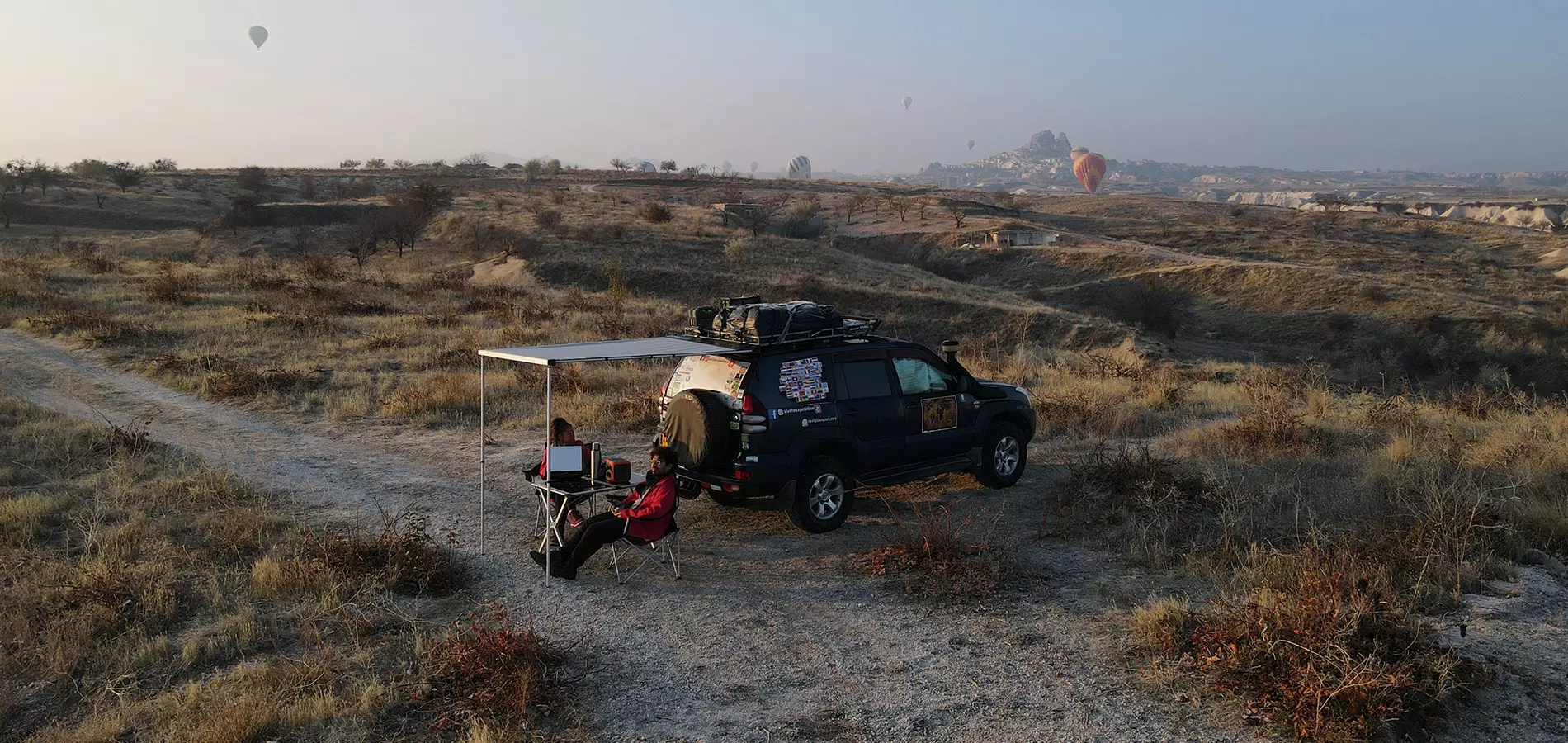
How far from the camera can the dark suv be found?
8.47m

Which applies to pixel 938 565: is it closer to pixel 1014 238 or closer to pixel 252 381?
pixel 252 381

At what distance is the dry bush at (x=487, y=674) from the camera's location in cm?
541

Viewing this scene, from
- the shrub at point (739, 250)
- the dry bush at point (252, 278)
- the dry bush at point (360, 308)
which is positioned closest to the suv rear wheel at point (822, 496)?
the dry bush at point (360, 308)

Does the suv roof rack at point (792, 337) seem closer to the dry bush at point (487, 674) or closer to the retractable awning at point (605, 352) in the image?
the retractable awning at point (605, 352)

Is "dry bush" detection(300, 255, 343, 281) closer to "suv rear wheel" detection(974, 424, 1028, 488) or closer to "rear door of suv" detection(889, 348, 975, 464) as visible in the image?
"rear door of suv" detection(889, 348, 975, 464)

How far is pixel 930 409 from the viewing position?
9758 mm

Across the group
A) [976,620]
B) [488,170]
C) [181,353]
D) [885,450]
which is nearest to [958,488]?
[885,450]

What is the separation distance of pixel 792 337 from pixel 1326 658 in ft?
17.2

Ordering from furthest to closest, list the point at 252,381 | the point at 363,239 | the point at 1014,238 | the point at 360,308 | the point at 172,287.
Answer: the point at 1014,238 → the point at 363,239 → the point at 172,287 → the point at 360,308 → the point at 252,381

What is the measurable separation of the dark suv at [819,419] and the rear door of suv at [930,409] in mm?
13

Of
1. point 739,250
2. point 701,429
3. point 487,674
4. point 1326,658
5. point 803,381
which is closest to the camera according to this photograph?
point 1326,658

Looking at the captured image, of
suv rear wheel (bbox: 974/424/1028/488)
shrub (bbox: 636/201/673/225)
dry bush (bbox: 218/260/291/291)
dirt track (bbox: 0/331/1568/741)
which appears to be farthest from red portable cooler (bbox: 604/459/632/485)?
shrub (bbox: 636/201/673/225)

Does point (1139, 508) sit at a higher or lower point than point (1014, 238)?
lower

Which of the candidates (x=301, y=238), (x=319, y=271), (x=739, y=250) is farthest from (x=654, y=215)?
(x=319, y=271)
